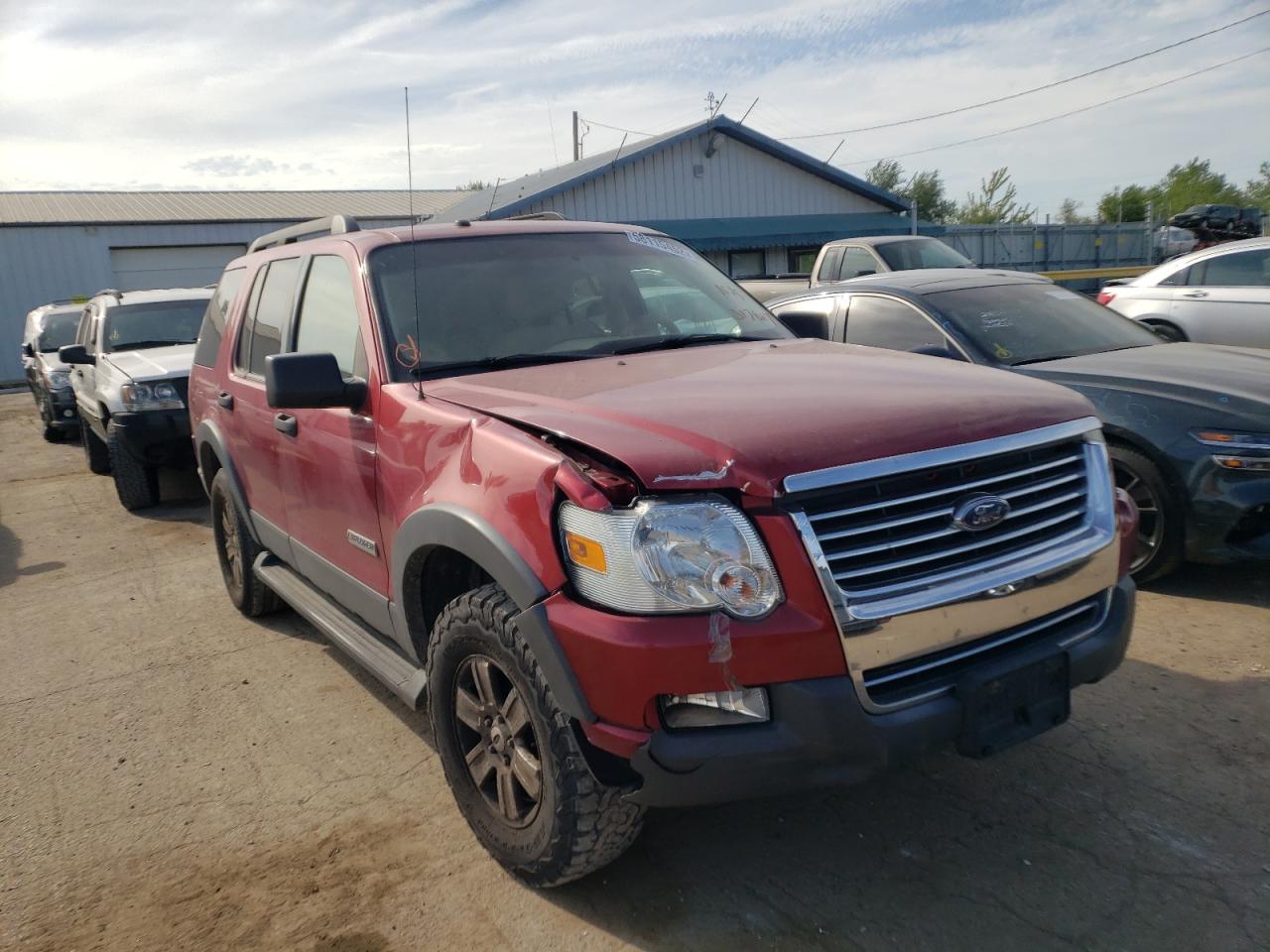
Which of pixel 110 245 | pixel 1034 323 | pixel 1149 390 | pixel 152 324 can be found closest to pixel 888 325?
pixel 1034 323

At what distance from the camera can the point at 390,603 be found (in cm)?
334

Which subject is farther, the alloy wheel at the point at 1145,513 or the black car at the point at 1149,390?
the alloy wheel at the point at 1145,513

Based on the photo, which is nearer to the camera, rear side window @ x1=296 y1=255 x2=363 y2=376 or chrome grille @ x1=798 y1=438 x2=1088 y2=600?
chrome grille @ x1=798 y1=438 x2=1088 y2=600

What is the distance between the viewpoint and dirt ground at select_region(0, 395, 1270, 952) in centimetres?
264

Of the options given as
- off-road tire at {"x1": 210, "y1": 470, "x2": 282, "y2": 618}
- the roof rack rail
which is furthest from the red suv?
off-road tire at {"x1": 210, "y1": 470, "x2": 282, "y2": 618}

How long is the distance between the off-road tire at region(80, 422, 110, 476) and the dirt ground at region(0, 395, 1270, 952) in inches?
259

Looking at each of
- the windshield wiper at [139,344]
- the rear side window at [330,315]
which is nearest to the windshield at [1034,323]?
the rear side window at [330,315]

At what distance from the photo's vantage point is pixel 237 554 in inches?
207

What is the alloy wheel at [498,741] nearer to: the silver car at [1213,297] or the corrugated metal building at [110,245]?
the silver car at [1213,297]

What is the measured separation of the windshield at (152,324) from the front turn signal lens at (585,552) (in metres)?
8.84

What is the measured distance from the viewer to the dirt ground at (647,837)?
2.64 m

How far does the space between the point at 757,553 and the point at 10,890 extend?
2.53 meters

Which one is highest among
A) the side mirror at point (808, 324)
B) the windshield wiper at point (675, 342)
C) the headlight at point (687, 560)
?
the side mirror at point (808, 324)

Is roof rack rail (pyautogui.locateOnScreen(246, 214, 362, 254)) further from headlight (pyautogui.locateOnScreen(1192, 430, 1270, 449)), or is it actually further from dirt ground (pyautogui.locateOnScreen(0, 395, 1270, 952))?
headlight (pyautogui.locateOnScreen(1192, 430, 1270, 449))
